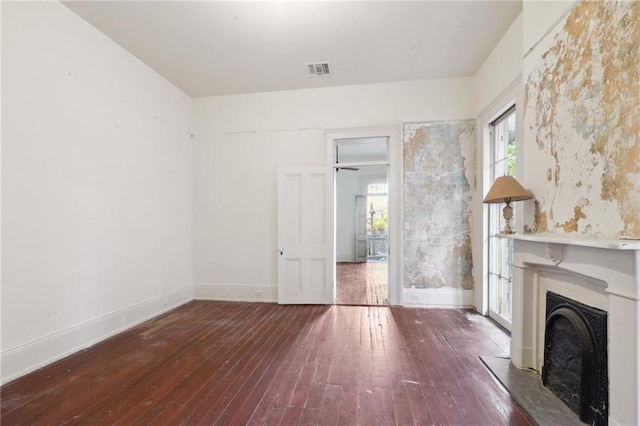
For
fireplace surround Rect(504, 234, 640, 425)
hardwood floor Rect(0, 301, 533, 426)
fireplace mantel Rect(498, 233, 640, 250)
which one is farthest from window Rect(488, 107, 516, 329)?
fireplace mantel Rect(498, 233, 640, 250)

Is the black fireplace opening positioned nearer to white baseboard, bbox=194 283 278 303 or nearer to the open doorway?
white baseboard, bbox=194 283 278 303

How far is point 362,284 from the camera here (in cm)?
549

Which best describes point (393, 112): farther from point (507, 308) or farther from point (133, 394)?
point (133, 394)

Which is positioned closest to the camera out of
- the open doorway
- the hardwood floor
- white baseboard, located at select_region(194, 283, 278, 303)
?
the hardwood floor

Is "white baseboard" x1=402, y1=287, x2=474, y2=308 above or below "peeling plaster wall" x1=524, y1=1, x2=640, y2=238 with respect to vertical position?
below

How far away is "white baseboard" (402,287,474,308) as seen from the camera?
12.8 ft

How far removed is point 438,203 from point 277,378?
10.4ft

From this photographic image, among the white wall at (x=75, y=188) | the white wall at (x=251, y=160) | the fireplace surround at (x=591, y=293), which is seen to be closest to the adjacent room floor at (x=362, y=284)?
the white wall at (x=251, y=160)

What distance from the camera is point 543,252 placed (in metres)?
2.04

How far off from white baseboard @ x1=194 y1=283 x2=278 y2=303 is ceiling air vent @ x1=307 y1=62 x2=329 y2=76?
333 centimetres

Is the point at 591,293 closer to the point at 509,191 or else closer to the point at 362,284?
the point at 509,191

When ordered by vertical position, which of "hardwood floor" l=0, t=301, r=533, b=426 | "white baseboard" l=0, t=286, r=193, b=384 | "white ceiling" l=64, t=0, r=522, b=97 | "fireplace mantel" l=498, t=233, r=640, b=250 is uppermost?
"white ceiling" l=64, t=0, r=522, b=97

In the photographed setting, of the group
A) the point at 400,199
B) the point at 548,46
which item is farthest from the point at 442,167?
the point at 548,46

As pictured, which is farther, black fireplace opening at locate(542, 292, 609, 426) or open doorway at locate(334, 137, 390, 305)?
open doorway at locate(334, 137, 390, 305)
